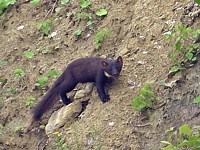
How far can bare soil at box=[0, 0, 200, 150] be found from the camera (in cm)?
718

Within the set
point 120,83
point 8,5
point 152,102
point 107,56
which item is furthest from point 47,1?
point 152,102

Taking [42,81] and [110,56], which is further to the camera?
[42,81]

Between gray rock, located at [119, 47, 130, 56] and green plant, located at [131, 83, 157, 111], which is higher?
green plant, located at [131, 83, 157, 111]

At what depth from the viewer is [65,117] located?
790 centimetres

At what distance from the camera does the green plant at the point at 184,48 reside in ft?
24.7

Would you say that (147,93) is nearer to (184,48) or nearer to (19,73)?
(184,48)

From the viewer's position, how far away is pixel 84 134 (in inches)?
294

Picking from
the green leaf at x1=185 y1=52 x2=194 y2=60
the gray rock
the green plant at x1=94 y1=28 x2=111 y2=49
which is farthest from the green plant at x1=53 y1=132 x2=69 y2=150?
the green leaf at x1=185 y1=52 x2=194 y2=60

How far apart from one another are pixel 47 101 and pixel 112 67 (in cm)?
97

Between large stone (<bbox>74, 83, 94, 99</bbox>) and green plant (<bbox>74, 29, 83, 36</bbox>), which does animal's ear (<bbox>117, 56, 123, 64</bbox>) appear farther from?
green plant (<bbox>74, 29, 83, 36</bbox>)

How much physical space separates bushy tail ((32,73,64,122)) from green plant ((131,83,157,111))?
4.70ft

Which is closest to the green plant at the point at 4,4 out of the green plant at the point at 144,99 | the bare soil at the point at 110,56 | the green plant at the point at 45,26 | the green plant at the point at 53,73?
the bare soil at the point at 110,56

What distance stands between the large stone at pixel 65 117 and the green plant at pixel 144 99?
0.93 m

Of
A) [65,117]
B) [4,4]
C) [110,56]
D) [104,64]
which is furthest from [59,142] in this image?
[4,4]
